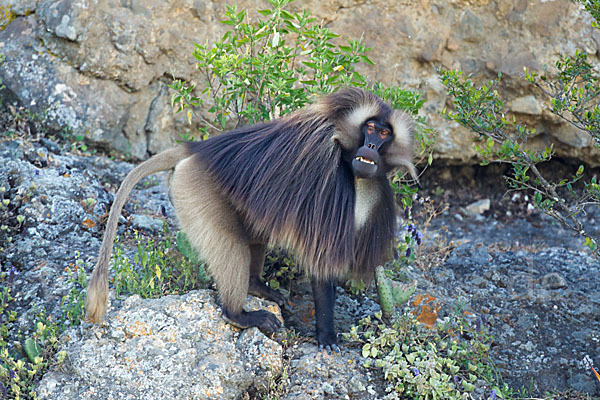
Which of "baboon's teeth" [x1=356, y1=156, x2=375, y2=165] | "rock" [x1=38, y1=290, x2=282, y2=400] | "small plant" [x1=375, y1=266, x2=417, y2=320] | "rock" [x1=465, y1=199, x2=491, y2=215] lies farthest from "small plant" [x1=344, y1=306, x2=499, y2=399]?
"rock" [x1=465, y1=199, x2=491, y2=215]

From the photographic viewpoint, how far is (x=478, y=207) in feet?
21.0

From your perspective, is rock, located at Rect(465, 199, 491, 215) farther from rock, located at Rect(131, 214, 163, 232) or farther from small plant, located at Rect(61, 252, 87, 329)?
small plant, located at Rect(61, 252, 87, 329)

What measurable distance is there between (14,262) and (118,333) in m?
1.13

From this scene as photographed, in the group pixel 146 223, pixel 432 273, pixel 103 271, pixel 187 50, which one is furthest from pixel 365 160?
pixel 187 50

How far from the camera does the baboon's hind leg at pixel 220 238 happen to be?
11.7 ft

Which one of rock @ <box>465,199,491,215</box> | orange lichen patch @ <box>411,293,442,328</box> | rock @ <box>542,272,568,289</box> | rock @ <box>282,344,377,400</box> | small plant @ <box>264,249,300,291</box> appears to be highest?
small plant @ <box>264,249,300,291</box>

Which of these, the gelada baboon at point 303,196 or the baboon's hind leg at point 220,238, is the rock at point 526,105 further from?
the baboon's hind leg at point 220,238

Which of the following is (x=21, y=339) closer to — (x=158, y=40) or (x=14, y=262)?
(x=14, y=262)

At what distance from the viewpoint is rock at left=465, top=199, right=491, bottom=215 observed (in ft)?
20.9

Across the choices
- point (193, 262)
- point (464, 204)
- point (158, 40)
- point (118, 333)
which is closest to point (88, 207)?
point (193, 262)

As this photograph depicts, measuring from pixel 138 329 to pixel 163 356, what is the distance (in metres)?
0.21

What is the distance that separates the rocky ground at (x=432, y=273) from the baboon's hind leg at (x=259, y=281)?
178 millimetres

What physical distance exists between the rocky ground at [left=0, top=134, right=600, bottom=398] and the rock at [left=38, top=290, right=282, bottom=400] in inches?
11.1

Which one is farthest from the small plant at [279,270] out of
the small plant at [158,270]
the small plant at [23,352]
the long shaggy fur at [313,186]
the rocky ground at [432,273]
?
the small plant at [23,352]
